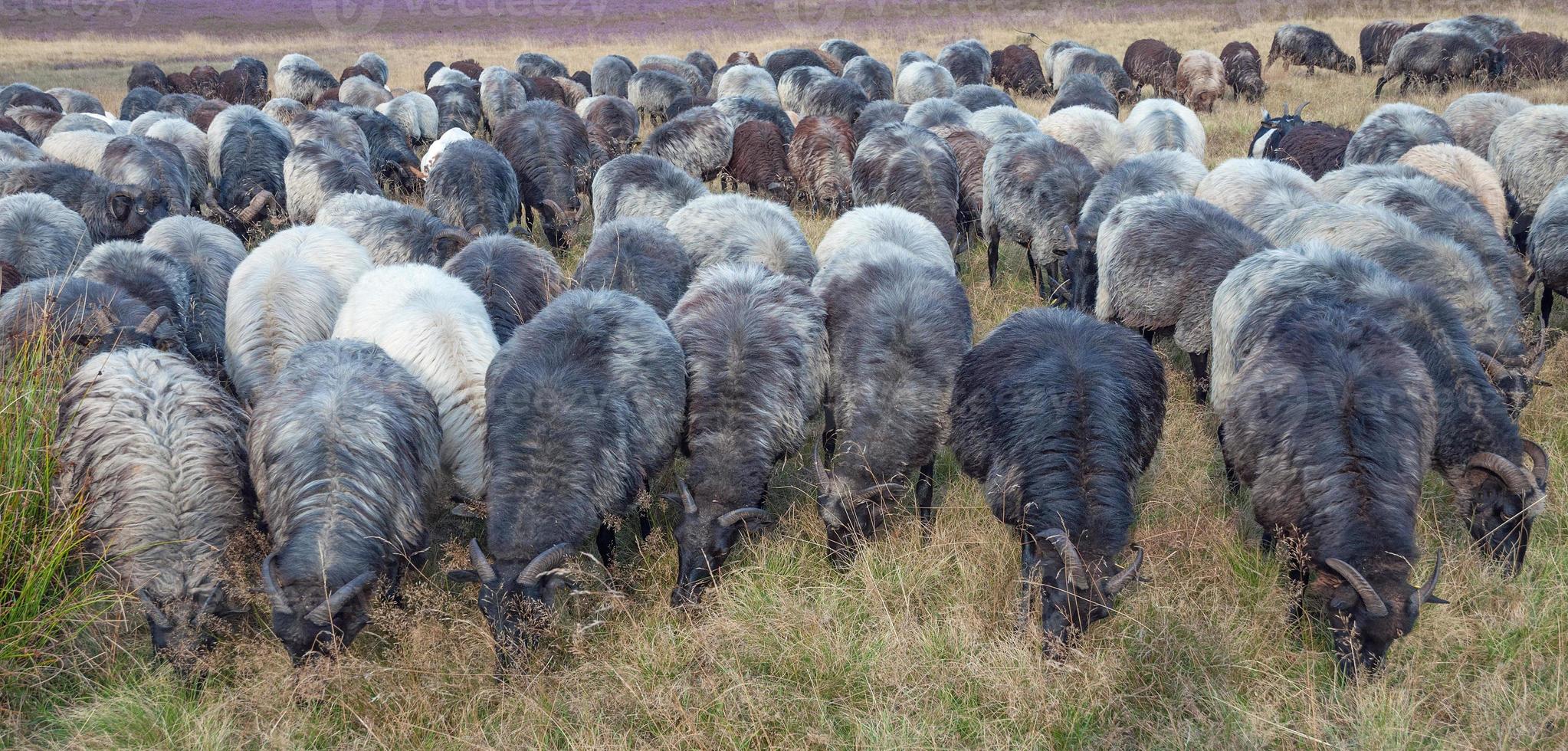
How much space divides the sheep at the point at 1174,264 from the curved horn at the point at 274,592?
6.02 meters

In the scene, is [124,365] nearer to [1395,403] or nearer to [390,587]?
[390,587]

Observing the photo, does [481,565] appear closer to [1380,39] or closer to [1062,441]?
[1062,441]

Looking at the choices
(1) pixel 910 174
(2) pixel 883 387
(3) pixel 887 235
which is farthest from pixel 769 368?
(1) pixel 910 174

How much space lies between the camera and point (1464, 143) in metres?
11.9

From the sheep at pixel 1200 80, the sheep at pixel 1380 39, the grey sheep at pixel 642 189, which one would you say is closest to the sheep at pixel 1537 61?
the sheep at pixel 1380 39

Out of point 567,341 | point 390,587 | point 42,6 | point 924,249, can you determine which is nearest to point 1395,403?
point 924,249

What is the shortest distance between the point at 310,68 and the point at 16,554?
2084cm

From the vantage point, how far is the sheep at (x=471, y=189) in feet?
32.3

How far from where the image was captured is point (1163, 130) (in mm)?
11820

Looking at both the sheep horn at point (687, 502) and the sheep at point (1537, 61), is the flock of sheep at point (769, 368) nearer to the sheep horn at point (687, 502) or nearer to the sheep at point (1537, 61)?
the sheep horn at point (687, 502)

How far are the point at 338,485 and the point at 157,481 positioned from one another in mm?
915

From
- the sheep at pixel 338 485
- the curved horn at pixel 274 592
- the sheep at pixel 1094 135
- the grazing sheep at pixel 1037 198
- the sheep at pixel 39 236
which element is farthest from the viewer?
the sheep at pixel 1094 135

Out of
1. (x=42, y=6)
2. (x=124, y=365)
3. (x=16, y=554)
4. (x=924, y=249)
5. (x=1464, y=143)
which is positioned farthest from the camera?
(x=42, y=6)

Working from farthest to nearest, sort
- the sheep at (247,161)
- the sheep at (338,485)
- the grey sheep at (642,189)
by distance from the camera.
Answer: the sheep at (247,161) → the grey sheep at (642,189) → the sheep at (338,485)
